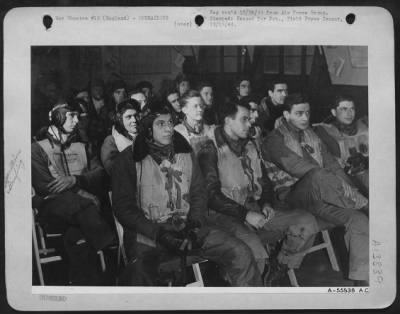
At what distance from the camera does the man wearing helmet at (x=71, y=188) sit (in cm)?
91

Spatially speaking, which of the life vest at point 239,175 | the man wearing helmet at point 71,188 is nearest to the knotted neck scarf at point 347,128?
the life vest at point 239,175

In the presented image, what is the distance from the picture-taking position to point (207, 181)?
91 cm

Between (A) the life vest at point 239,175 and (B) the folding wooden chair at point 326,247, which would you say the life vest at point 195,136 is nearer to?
(A) the life vest at point 239,175

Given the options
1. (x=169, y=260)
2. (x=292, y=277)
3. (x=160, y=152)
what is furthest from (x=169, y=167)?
(x=292, y=277)

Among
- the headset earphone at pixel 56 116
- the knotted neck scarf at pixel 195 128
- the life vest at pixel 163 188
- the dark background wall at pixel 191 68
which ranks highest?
the dark background wall at pixel 191 68

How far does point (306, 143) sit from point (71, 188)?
0.33 m

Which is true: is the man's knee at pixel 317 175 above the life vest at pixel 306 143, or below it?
below

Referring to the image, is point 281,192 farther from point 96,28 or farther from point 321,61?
point 96,28

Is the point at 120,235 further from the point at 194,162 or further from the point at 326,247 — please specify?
the point at 326,247

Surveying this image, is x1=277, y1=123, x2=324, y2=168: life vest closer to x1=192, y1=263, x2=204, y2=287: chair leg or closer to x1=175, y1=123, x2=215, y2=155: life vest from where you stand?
x1=175, y1=123, x2=215, y2=155: life vest

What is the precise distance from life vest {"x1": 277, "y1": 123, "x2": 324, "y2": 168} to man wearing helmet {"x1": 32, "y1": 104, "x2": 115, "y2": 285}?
257mm

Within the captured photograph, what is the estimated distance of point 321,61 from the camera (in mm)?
910

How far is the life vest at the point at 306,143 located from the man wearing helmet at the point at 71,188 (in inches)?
10.1

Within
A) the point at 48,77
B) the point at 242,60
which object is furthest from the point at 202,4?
the point at 48,77
